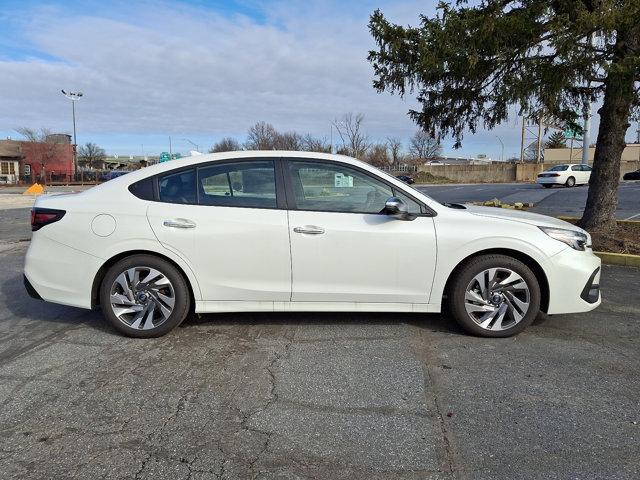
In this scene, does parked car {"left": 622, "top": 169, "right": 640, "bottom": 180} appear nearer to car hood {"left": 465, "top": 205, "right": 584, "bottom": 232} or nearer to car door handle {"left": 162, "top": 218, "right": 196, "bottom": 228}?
car hood {"left": 465, "top": 205, "right": 584, "bottom": 232}

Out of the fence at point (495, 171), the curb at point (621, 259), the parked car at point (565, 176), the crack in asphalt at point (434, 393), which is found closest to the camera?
the crack in asphalt at point (434, 393)

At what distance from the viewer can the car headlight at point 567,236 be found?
4324mm

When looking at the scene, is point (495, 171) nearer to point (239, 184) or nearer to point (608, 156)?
point (608, 156)

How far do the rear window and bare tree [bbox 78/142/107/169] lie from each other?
87128 mm

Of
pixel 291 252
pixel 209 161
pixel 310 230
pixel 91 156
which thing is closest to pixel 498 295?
pixel 310 230

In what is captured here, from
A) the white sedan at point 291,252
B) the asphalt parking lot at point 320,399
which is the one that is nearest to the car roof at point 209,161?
the white sedan at point 291,252

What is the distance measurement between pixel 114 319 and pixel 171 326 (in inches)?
20.2

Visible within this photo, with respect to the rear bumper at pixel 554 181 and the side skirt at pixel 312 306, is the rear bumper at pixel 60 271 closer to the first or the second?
the side skirt at pixel 312 306

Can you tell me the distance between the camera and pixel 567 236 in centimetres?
434

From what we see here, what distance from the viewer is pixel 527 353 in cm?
402

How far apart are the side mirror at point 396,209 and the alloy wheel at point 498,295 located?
2.74ft

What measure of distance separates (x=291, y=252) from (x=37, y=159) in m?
66.2

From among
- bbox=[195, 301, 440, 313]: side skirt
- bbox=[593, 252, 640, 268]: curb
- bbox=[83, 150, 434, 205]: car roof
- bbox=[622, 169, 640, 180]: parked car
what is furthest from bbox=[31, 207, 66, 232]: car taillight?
bbox=[622, 169, 640, 180]: parked car

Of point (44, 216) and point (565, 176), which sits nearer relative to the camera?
point (44, 216)
